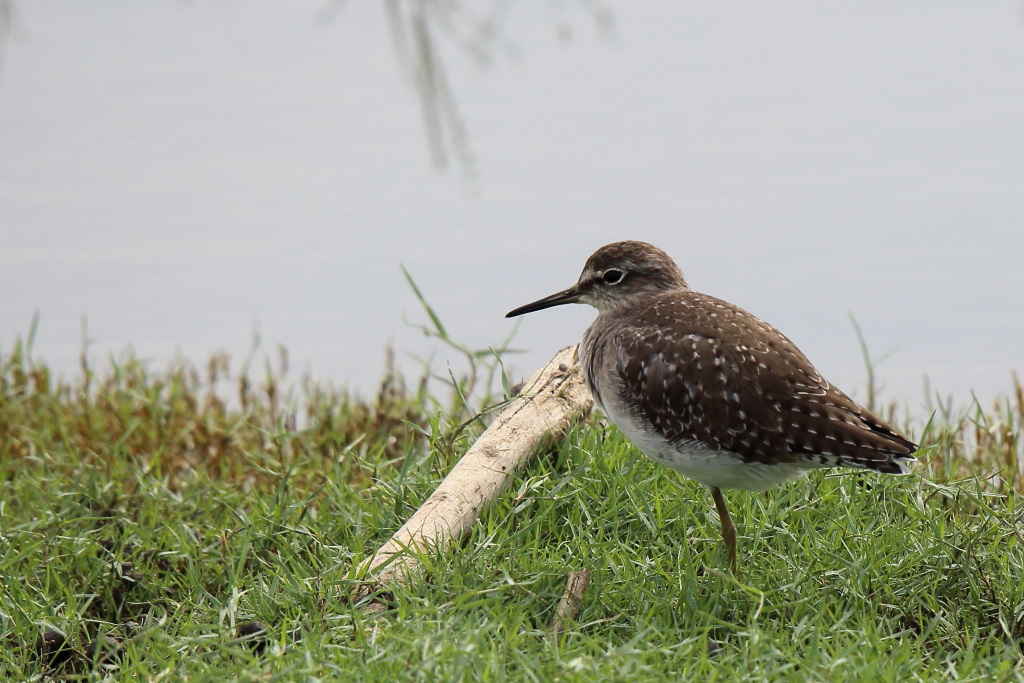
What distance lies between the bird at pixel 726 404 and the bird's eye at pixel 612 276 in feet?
1.51

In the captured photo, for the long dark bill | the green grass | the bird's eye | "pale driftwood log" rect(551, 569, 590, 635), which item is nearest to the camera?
the green grass

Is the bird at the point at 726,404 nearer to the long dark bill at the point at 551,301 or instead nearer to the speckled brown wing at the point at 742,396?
the speckled brown wing at the point at 742,396

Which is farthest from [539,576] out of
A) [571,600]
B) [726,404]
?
[726,404]

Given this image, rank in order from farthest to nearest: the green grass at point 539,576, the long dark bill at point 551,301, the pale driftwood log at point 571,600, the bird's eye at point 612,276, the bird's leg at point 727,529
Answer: the long dark bill at point 551,301 < the bird's eye at point 612,276 < the bird's leg at point 727,529 < the pale driftwood log at point 571,600 < the green grass at point 539,576

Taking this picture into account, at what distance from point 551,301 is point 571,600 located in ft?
7.47

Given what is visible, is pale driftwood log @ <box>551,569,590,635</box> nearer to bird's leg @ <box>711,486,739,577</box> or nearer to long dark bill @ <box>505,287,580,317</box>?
bird's leg @ <box>711,486,739,577</box>

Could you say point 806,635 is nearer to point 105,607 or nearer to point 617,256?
point 617,256

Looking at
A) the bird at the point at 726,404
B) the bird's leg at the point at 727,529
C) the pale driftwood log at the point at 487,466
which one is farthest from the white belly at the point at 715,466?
the pale driftwood log at the point at 487,466

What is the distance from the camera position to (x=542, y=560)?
18.7 feet

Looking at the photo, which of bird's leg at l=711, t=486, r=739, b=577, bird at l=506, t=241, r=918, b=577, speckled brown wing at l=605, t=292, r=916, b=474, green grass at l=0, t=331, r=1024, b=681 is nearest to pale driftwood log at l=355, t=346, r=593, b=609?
green grass at l=0, t=331, r=1024, b=681

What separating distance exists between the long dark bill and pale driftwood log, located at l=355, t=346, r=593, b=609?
1.24ft

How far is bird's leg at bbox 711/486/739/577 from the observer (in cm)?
566

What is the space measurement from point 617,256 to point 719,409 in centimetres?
150

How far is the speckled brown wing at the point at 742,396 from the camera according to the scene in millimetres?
5266
